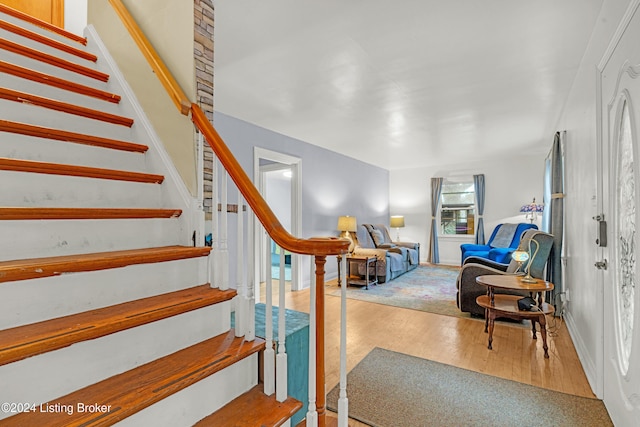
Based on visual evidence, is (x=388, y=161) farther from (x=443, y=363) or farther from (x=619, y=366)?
(x=619, y=366)

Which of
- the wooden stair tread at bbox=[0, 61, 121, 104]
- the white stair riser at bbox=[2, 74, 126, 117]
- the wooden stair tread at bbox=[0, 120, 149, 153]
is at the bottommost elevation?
the wooden stair tread at bbox=[0, 120, 149, 153]

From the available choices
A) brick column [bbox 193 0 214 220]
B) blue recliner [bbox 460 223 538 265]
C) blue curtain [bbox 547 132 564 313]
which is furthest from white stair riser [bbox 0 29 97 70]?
blue recliner [bbox 460 223 538 265]

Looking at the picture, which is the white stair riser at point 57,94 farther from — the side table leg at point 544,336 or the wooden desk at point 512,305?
the side table leg at point 544,336

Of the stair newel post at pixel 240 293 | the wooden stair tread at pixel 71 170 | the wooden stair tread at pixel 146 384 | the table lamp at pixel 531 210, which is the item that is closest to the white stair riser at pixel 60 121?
the wooden stair tread at pixel 71 170

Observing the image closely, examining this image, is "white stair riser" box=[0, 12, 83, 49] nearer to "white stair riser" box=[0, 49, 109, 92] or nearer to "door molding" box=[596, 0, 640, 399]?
"white stair riser" box=[0, 49, 109, 92]

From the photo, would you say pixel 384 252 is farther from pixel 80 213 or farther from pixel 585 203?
pixel 80 213

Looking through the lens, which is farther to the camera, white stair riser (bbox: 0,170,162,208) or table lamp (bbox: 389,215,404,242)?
table lamp (bbox: 389,215,404,242)

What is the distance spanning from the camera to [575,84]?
112 inches

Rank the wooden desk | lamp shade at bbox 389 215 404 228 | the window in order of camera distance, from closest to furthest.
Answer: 1. the wooden desk
2. the window
3. lamp shade at bbox 389 215 404 228

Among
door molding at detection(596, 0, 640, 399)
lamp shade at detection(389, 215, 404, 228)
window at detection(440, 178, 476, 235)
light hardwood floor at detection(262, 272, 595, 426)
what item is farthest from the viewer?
lamp shade at detection(389, 215, 404, 228)

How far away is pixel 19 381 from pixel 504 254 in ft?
17.2

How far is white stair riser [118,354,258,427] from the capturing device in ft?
3.38

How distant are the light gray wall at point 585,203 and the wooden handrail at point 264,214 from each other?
1.97m

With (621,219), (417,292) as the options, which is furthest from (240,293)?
(417,292)
